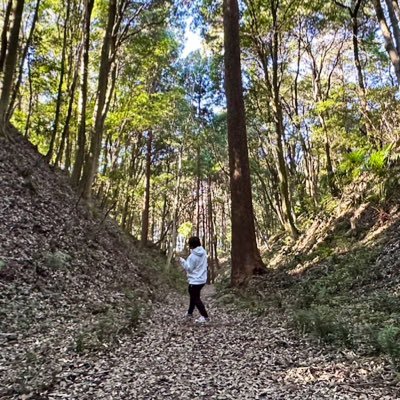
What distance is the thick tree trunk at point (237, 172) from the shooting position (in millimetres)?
11406

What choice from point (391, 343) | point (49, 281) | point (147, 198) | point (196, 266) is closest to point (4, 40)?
point (49, 281)

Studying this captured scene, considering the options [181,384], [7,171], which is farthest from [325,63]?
Answer: [181,384]

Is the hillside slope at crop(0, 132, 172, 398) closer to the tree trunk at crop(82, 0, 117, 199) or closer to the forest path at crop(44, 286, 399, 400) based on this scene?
the forest path at crop(44, 286, 399, 400)

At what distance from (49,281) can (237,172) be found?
602 centimetres

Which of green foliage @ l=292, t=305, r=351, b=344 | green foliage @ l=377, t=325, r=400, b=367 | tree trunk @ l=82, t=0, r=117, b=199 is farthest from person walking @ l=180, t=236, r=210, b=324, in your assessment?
tree trunk @ l=82, t=0, r=117, b=199

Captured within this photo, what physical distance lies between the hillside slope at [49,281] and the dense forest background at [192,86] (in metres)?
1.98

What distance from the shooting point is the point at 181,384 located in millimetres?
4363

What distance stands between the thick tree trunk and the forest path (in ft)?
15.8

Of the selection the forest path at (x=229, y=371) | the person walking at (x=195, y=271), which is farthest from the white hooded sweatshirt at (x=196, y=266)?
the forest path at (x=229, y=371)

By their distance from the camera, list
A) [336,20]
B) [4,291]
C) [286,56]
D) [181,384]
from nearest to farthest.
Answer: [181,384]
[4,291]
[336,20]
[286,56]

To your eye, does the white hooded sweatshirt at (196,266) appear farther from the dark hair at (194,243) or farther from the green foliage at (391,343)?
the green foliage at (391,343)

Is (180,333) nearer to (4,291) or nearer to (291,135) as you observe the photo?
(4,291)

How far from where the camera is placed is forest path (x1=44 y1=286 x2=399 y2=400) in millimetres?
3998

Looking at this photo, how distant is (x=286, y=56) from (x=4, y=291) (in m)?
19.2
